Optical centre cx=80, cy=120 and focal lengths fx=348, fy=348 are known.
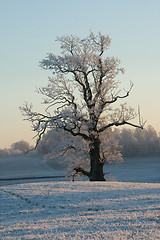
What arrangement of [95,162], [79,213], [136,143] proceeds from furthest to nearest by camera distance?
[136,143]
[95,162]
[79,213]

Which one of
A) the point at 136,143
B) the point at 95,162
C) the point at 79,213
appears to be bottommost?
the point at 79,213

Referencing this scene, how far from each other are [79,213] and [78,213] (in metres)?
0.04

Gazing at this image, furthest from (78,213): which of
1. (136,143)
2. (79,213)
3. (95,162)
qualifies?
(136,143)

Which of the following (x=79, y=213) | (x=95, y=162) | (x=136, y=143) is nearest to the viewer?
(x=79, y=213)

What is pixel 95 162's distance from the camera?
1121 inches

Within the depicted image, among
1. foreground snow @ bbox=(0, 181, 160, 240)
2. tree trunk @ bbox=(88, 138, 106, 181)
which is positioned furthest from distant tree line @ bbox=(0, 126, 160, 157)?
foreground snow @ bbox=(0, 181, 160, 240)

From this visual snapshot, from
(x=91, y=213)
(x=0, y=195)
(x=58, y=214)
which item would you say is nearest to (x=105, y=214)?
(x=91, y=213)

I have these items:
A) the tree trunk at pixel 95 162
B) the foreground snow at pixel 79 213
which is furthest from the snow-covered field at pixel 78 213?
the tree trunk at pixel 95 162

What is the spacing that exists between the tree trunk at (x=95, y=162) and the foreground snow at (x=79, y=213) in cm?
754

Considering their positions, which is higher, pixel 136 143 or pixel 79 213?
pixel 136 143

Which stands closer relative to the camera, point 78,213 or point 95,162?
point 78,213

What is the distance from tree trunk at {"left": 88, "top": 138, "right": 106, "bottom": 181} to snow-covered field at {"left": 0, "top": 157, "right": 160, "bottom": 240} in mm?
7080

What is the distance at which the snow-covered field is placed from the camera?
33.1 feet

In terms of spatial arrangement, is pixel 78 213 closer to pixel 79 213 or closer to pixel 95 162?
pixel 79 213
